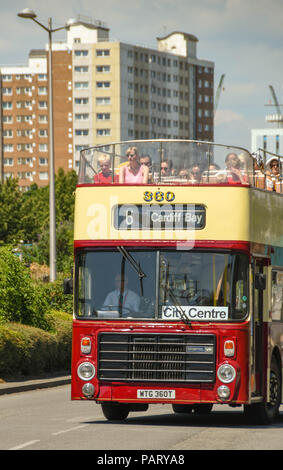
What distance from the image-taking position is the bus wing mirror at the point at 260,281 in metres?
16.0

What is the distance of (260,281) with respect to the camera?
632 inches

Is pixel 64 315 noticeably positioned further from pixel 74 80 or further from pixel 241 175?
pixel 74 80

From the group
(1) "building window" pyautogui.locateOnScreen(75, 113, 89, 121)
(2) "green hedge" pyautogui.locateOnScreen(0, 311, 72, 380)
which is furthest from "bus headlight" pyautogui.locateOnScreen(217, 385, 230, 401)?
(1) "building window" pyautogui.locateOnScreen(75, 113, 89, 121)

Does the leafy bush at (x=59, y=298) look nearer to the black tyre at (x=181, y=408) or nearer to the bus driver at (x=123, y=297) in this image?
the black tyre at (x=181, y=408)

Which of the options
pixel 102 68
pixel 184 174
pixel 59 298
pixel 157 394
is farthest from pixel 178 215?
pixel 102 68

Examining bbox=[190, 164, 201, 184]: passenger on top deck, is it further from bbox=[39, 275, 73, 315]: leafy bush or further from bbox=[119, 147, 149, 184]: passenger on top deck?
bbox=[39, 275, 73, 315]: leafy bush

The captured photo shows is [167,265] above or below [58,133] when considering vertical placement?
below

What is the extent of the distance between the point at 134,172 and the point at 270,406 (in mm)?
3845

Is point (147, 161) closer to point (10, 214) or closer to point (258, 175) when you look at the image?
point (258, 175)

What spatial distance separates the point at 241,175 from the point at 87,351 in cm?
311
